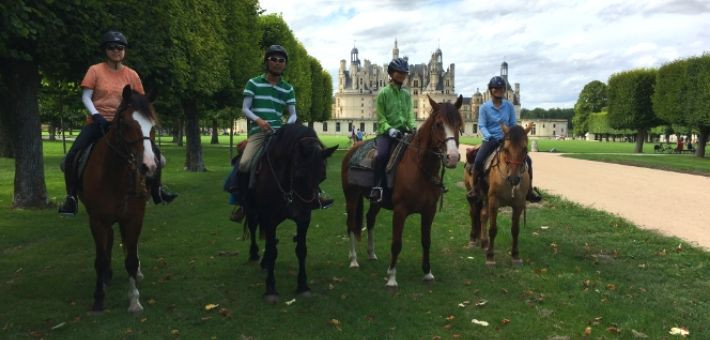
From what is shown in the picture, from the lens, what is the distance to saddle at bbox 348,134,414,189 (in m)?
8.23

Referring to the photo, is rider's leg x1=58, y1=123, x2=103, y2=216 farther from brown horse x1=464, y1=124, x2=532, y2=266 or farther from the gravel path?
the gravel path

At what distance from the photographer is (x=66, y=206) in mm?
6973

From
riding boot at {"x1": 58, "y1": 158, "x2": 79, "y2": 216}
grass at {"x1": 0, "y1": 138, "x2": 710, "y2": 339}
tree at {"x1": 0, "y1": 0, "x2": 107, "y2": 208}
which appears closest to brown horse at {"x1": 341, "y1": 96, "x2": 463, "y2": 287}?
grass at {"x1": 0, "y1": 138, "x2": 710, "y2": 339}

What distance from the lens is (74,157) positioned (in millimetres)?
6949

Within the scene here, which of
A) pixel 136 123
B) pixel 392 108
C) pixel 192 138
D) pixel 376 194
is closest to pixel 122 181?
pixel 136 123

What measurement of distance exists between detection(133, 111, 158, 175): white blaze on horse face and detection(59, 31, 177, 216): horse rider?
73 cm

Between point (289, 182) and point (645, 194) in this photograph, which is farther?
point (645, 194)

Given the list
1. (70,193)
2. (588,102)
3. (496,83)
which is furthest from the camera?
(588,102)

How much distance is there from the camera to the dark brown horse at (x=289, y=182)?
21.7 ft

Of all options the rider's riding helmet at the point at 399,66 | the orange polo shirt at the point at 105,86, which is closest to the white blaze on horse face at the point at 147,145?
the orange polo shirt at the point at 105,86

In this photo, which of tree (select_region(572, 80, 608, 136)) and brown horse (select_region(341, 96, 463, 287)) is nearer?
brown horse (select_region(341, 96, 463, 287))

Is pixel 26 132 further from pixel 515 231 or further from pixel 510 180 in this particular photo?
pixel 515 231

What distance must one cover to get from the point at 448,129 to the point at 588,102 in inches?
4837

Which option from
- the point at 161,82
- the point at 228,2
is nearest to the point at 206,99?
the point at 228,2
